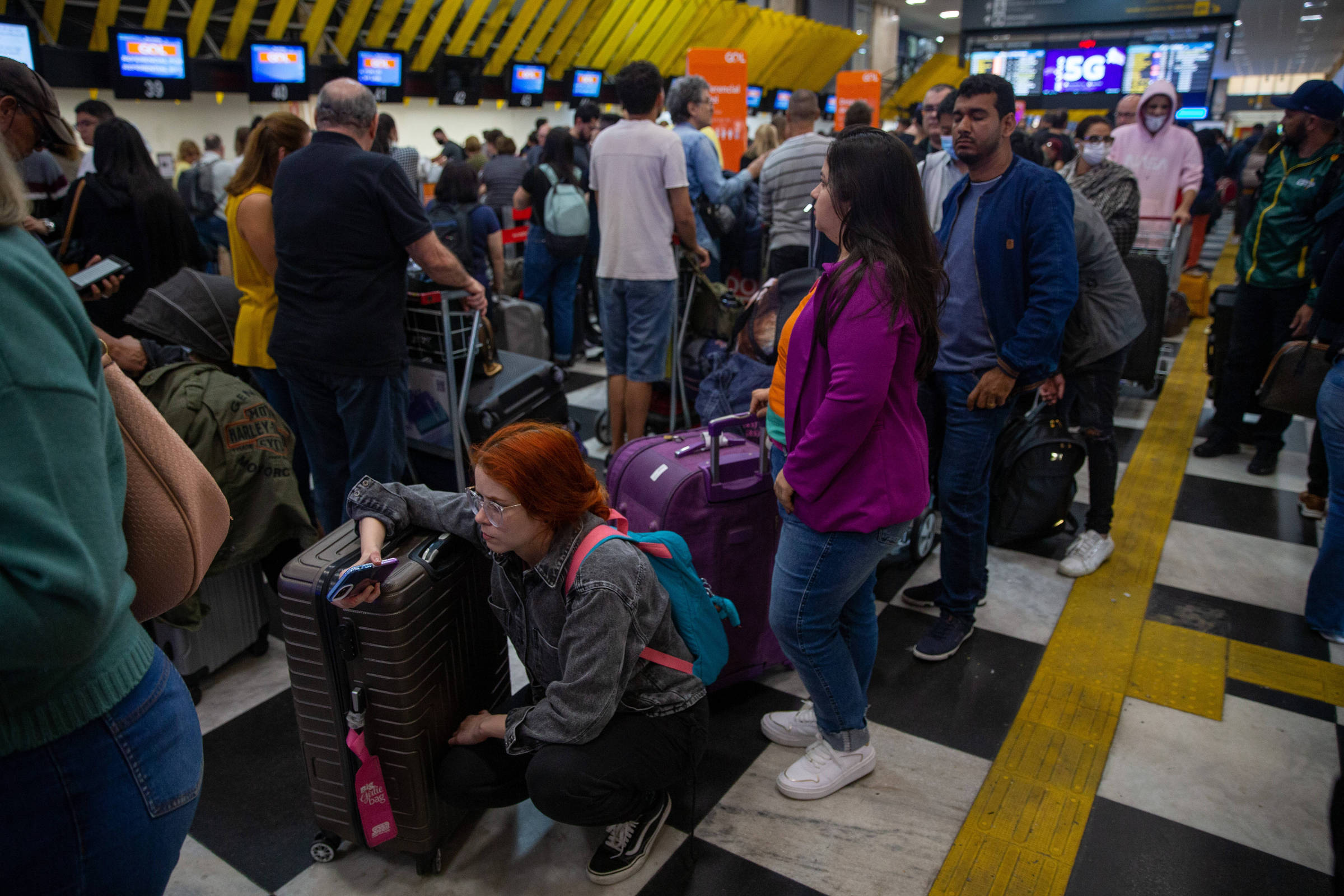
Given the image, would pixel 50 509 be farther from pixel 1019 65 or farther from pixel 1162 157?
pixel 1019 65

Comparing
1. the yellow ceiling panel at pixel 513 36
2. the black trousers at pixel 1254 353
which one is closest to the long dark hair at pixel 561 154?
the black trousers at pixel 1254 353

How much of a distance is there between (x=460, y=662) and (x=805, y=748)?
1.00 meters

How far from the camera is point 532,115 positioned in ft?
53.6

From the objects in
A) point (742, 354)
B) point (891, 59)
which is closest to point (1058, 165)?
point (742, 354)

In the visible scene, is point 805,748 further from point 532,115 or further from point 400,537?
point 532,115

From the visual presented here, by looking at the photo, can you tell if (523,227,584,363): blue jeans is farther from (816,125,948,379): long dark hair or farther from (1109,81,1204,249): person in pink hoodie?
(816,125,948,379): long dark hair

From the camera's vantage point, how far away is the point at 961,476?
266 cm

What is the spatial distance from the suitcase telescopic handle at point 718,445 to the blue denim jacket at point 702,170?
278 cm

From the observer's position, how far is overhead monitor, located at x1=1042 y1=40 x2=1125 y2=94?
469 inches

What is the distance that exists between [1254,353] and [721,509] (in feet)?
11.7

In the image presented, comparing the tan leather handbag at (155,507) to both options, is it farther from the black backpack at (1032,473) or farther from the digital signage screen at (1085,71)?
the digital signage screen at (1085,71)

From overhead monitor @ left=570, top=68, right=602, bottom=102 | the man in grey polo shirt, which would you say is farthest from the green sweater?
overhead monitor @ left=570, top=68, right=602, bottom=102

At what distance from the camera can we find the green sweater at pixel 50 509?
→ 2.35 ft

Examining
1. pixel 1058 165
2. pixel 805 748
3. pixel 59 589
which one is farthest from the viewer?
pixel 1058 165
